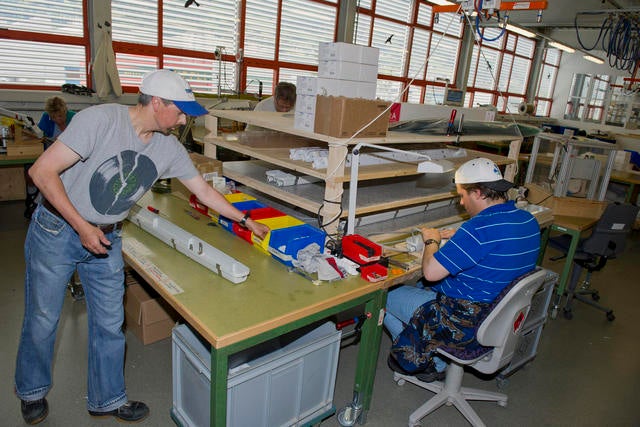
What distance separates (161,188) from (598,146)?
3.58m

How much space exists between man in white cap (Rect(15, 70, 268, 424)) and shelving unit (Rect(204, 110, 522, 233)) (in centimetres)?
60

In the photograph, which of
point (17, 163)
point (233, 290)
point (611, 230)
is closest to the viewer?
point (233, 290)

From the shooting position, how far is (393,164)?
275 cm

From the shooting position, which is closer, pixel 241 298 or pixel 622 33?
pixel 241 298

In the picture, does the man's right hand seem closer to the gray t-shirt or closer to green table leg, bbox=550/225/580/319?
the gray t-shirt

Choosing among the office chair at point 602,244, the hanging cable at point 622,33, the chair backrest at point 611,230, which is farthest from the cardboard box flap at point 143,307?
the hanging cable at point 622,33

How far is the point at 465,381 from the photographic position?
8.68 ft

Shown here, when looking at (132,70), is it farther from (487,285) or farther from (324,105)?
(487,285)

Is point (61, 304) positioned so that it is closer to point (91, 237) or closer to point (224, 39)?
point (91, 237)

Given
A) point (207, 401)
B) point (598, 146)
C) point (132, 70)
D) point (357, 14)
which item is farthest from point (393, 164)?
point (357, 14)

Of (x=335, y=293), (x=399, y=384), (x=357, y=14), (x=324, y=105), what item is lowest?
(x=399, y=384)

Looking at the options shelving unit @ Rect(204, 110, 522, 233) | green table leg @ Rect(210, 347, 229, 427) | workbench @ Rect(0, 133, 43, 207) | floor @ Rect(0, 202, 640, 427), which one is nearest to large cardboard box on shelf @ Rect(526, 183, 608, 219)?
shelving unit @ Rect(204, 110, 522, 233)

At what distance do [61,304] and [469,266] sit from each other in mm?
1721

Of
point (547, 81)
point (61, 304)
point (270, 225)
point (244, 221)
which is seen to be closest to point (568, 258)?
point (270, 225)
